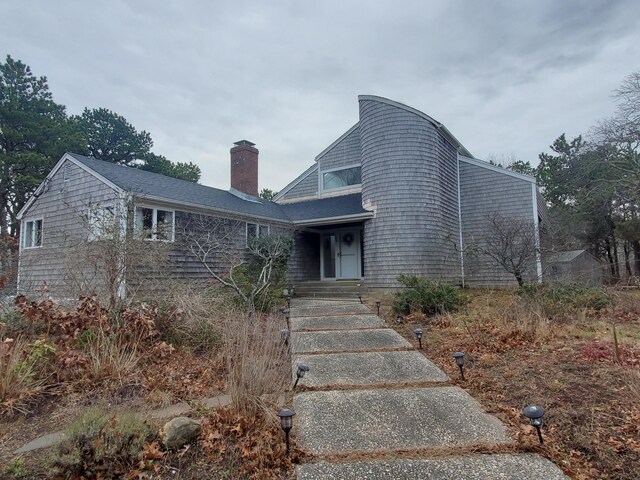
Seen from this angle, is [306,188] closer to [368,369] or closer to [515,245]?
[515,245]

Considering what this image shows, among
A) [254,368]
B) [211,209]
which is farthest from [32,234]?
[254,368]

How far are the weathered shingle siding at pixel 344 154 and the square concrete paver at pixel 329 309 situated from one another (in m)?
7.44

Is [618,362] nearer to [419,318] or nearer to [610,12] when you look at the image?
[419,318]

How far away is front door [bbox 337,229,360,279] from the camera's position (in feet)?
46.2

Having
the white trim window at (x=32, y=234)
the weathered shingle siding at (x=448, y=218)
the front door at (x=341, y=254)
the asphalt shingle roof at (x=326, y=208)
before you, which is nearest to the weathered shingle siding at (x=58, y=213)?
the white trim window at (x=32, y=234)

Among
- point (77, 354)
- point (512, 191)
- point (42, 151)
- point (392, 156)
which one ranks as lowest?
point (77, 354)

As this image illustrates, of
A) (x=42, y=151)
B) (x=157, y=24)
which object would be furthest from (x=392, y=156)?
(x=42, y=151)

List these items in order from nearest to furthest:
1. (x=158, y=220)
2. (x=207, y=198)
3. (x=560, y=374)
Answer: (x=560, y=374) → (x=158, y=220) → (x=207, y=198)

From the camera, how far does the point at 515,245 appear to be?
34.9ft

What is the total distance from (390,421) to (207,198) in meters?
10.3

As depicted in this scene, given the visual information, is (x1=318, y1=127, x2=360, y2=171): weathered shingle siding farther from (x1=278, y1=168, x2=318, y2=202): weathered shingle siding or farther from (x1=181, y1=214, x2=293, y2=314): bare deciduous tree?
(x1=181, y1=214, x2=293, y2=314): bare deciduous tree

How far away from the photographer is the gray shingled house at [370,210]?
1032 cm

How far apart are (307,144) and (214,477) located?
20.3m

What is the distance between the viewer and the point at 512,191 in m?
12.9
